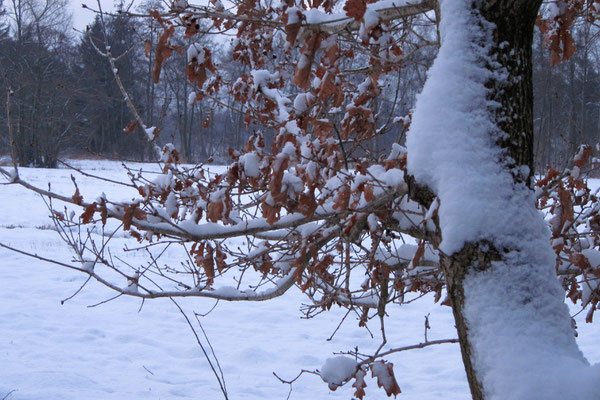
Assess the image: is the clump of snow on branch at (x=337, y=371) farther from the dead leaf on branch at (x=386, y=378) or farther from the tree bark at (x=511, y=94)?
the tree bark at (x=511, y=94)

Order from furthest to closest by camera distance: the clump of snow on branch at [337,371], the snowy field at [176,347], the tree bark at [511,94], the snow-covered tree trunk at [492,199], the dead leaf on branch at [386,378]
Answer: the snowy field at [176,347]
the dead leaf on branch at [386,378]
the clump of snow on branch at [337,371]
the tree bark at [511,94]
the snow-covered tree trunk at [492,199]

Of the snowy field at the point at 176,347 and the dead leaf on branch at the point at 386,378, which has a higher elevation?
the dead leaf on branch at the point at 386,378

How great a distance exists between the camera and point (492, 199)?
1507 mm

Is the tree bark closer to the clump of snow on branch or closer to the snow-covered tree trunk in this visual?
the snow-covered tree trunk

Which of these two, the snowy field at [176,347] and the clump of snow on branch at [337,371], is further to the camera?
the snowy field at [176,347]

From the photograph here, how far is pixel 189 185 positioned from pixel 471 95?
184cm

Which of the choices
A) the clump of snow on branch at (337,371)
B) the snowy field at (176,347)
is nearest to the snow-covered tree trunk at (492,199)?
the clump of snow on branch at (337,371)

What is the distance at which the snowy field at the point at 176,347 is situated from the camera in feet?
14.8

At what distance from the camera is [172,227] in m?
2.13

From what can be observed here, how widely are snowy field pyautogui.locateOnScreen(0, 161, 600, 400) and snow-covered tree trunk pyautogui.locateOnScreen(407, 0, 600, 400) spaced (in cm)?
343

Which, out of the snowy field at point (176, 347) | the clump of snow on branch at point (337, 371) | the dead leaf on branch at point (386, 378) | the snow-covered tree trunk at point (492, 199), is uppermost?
the snow-covered tree trunk at point (492, 199)

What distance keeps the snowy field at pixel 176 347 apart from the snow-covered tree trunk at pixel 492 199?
3.43 metres

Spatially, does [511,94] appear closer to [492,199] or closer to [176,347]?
[492,199]

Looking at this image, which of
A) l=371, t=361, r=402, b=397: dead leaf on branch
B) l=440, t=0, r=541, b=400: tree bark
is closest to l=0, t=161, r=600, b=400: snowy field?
l=371, t=361, r=402, b=397: dead leaf on branch
